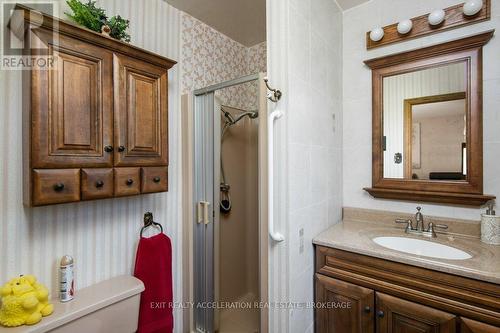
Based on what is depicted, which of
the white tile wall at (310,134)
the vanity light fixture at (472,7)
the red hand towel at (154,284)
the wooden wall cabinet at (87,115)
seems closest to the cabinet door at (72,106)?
the wooden wall cabinet at (87,115)

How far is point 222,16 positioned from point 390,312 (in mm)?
2345

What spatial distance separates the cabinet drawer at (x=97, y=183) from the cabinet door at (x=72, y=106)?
4 centimetres

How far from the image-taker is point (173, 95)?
1795 millimetres

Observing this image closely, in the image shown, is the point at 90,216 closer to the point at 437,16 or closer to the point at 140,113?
the point at 140,113

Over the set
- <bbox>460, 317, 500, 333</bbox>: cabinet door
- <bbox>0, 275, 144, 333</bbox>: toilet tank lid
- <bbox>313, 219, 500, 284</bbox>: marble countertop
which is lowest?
<bbox>460, 317, 500, 333</bbox>: cabinet door

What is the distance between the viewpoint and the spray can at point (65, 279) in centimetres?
117

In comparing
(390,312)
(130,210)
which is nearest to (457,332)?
(390,312)

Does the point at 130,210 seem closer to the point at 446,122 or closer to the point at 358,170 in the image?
the point at 358,170

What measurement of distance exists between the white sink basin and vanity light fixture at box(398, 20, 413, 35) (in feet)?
4.71

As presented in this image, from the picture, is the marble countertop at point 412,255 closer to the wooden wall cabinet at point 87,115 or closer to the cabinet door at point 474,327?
the cabinet door at point 474,327

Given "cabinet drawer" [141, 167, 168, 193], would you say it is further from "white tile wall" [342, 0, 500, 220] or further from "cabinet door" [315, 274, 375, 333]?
"white tile wall" [342, 0, 500, 220]

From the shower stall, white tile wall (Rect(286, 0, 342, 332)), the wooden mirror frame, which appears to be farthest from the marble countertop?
the shower stall

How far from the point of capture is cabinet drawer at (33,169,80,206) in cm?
97

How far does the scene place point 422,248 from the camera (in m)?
1.50
